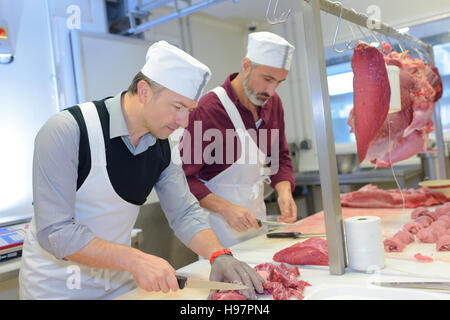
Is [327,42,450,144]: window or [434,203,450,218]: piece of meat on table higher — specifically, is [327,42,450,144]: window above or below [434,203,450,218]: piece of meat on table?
above

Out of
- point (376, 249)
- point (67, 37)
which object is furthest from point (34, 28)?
point (376, 249)

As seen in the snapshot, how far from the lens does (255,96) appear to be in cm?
207

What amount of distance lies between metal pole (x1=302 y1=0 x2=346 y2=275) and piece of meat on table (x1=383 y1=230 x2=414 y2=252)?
292 mm

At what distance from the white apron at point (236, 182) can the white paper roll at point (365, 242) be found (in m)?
0.93

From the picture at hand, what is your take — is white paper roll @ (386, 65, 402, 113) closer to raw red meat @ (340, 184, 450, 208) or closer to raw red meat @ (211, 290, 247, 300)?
raw red meat @ (340, 184, 450, 208)

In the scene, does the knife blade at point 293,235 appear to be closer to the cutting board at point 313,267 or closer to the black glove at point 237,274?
the cutting board at point 313,267

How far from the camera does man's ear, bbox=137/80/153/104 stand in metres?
1.33

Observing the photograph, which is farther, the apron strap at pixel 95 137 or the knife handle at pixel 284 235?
the knife handle at pixel 284 235

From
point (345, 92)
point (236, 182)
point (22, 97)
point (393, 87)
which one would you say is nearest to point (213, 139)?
point (236, 182)

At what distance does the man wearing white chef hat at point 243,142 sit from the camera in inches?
78.3

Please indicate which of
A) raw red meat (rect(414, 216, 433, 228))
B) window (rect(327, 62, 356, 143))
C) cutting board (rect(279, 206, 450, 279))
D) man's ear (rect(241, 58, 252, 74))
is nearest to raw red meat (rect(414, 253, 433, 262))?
cutting board (rect(279, 206, 450, 279))

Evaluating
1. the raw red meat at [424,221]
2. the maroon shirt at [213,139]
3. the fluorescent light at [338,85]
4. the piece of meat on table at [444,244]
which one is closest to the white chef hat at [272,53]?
the maroon shirt at [213,139]

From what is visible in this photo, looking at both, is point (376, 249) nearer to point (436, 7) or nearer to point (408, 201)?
point (408, 201)

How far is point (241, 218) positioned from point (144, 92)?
76 centimetres
